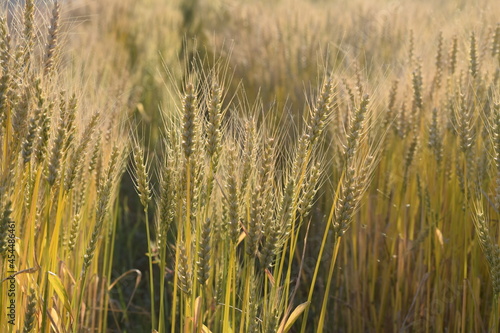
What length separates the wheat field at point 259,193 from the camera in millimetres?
1606

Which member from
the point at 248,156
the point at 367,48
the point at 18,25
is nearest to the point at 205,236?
the point at 248,156

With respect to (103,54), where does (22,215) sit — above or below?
below

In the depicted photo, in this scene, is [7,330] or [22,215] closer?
[7,330]

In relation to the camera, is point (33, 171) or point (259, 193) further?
point (33, 171)

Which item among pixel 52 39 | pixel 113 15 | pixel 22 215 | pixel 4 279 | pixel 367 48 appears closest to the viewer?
pixel 4 279

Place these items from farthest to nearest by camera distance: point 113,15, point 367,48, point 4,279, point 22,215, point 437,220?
point 113,15 < point 367,48 < point 437,220 < point 22,215 < point 4,279

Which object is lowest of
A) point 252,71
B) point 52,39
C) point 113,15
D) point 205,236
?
point 205,236

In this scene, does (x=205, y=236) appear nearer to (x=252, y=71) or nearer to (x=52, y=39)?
(x=52, y=39)

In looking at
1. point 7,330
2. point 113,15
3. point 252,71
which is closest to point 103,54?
point 252,71

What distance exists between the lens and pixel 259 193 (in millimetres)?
1569

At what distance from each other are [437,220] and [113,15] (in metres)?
4.34

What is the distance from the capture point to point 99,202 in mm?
1799

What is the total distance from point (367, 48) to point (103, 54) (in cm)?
185

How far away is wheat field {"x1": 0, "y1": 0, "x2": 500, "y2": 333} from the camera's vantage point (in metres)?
1.61
